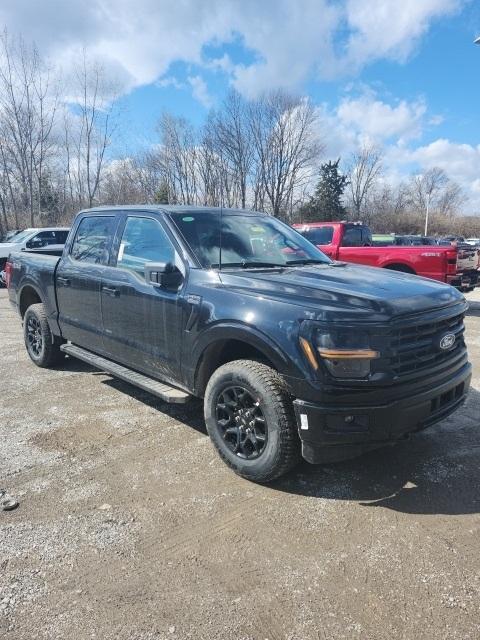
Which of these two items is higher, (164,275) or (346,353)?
(164,275)

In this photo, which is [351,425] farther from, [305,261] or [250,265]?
[305,261]

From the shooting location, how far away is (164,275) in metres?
3.68

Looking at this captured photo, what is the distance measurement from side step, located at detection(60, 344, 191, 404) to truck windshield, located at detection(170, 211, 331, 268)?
41.4 inches

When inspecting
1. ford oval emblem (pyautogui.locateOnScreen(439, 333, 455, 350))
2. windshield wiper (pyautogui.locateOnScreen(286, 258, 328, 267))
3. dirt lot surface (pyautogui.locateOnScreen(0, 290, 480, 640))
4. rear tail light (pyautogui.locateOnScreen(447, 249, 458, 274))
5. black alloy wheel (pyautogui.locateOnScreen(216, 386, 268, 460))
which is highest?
windshield wiper (pyautogui.locateOnScreen(286, 258, 328, 267))

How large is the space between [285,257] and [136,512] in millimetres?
2399

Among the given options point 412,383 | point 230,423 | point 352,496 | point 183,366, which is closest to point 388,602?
point 352,496

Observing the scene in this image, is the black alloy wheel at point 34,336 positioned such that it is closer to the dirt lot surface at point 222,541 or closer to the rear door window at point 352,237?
the dirt lot surface at point 222,541

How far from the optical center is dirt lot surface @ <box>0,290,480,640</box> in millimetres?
2178

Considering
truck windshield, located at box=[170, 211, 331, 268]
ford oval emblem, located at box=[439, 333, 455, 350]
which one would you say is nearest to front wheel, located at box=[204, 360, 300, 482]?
truck windshield, located at box=[170, 211, 331, 268]

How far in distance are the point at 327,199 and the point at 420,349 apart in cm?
5940

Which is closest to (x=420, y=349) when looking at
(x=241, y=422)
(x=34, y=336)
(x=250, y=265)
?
(x=241, y=422)

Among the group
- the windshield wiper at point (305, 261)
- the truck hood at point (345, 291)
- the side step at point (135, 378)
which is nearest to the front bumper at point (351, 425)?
the truck hood at point (345, 291)

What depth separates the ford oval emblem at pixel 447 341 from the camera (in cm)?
330

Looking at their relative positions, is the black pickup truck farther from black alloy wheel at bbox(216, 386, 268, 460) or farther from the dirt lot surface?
the dirt lot surface
